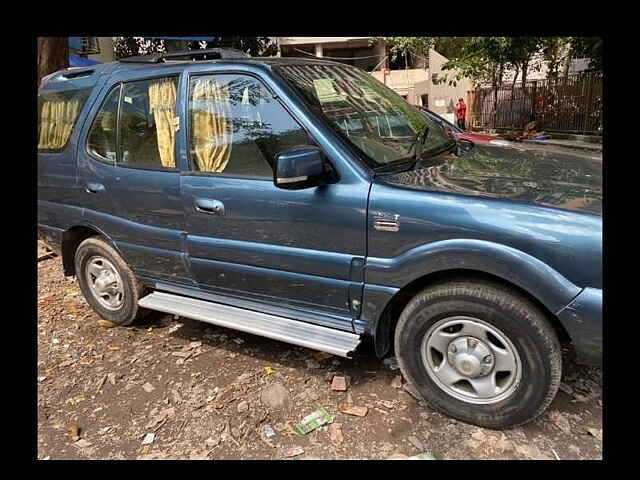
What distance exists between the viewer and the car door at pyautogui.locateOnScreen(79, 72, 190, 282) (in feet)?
11.0

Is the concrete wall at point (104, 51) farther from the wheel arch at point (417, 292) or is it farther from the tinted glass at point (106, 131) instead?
the wheel arch at point (417, 292)

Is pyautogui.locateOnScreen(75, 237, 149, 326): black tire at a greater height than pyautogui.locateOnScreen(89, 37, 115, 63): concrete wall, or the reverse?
pyautogui.locateOnScreen(89, 37, 115, 63): concrete wall

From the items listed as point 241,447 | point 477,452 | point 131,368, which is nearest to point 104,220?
point 131,368

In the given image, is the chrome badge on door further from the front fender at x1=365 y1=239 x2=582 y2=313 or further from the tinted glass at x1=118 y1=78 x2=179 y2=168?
Answer: the tinted glass at x1=118 y1=78 x2=179 y2=168

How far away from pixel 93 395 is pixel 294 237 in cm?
178

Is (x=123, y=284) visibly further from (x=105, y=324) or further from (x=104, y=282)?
(x=105, y=324)

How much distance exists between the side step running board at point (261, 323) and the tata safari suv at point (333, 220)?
1 cm

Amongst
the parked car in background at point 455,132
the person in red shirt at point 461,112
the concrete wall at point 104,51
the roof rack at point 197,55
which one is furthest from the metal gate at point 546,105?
the concrete wall at point 104,51

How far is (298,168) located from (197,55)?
1.59 metres

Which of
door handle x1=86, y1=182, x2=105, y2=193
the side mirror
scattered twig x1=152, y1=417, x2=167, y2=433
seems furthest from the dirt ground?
the side mirror

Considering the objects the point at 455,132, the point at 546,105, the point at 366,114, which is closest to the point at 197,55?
the point at 366,114

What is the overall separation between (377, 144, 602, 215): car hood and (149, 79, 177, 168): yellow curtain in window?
A: 155 cm

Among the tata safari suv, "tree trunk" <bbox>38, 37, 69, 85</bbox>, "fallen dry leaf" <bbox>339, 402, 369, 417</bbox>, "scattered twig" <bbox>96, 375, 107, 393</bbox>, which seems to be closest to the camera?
the tata safari suv

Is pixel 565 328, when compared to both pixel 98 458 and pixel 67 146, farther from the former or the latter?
pixel 67 146
